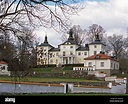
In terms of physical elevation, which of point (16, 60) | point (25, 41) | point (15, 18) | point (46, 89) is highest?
point (15, 18)

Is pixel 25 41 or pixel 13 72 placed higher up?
pixel 25 41

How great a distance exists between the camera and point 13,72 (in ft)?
48.6

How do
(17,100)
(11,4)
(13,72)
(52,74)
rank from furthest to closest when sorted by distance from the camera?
(52,74)
(13,72)
(11,4)
(17,100)

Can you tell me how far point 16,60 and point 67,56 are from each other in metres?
80.8

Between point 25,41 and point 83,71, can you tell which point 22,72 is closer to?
point 25,41

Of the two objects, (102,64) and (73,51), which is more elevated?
(73,51)

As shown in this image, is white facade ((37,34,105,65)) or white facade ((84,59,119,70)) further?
white facade ((37,34,105,65))

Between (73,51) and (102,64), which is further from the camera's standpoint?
(73,51)

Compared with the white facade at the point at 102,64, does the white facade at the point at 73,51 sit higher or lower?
higher

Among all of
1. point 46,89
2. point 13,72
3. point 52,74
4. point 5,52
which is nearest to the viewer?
point 5,52

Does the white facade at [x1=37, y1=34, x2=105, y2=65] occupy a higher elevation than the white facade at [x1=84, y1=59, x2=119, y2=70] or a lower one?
higher

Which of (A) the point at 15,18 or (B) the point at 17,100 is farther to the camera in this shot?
(A) the point at 15,18

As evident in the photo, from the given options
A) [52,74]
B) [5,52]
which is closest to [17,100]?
[5,52]

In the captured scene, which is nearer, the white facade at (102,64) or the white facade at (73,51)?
the white facade at (102,64)
